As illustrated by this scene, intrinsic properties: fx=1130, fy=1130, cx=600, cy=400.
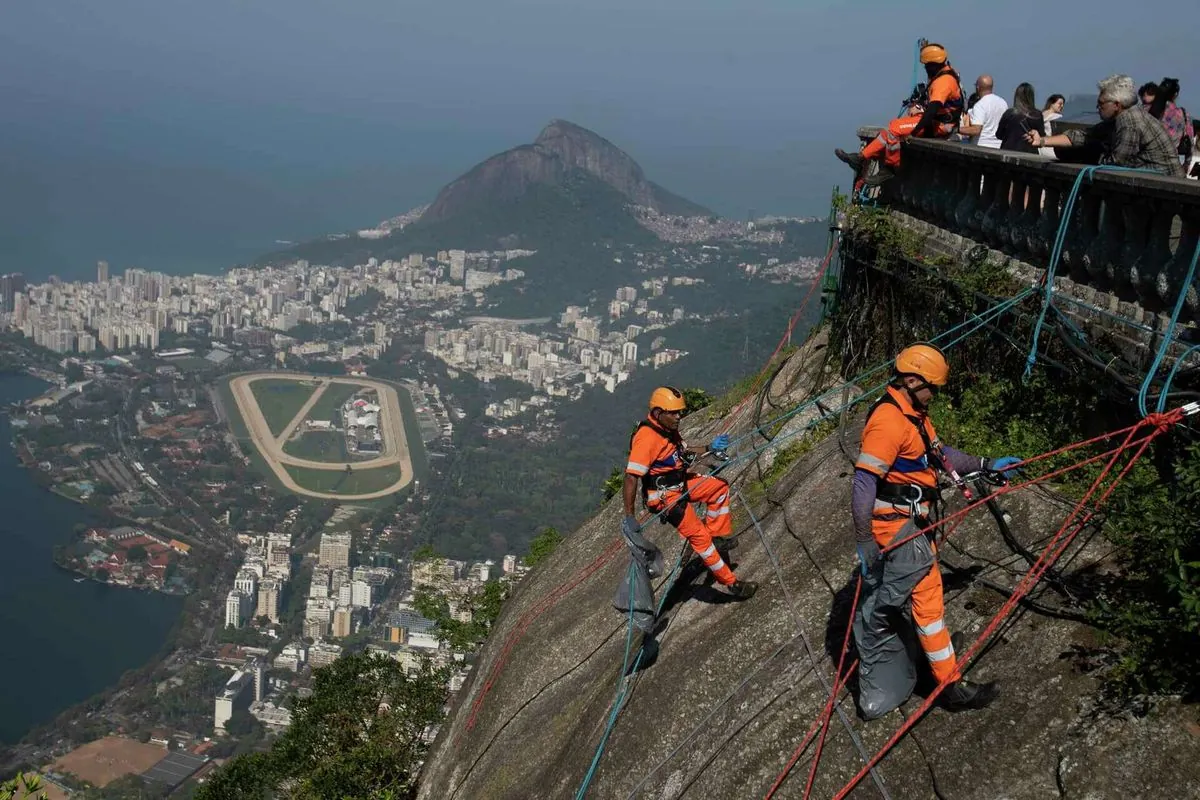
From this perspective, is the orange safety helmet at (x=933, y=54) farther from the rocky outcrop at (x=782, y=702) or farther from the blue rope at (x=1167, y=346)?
the blue rope at (x=1167, y=346)

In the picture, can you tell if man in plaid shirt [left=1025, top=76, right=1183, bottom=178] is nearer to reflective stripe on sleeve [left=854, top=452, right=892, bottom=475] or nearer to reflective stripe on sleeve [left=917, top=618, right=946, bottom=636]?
reflective stripe on sleeve [left=854, top=452, right=892, bottom=475]

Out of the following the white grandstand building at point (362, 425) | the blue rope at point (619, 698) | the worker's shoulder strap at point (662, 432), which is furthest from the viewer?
the white grandstand building at point (362, 425)

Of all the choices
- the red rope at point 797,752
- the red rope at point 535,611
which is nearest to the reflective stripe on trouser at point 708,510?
the red rope at point 797,752

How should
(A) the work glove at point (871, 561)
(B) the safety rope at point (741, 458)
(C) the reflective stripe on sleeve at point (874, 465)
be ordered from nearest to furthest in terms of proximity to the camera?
(C) the reflective stripe on sleeve at point (874, 465) < (A) the work glove at point (871, 561) < (B) the safety rope at point (741, 458)

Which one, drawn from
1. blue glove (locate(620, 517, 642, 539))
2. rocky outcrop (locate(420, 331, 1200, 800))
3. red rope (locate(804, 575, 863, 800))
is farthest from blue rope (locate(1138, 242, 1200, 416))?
blue glove (locate(620, 517, 642, 539))

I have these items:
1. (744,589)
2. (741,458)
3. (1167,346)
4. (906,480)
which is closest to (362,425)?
(741,458)

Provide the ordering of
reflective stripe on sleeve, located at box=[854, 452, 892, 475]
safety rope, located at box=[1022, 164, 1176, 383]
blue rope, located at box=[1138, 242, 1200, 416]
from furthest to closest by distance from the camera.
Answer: safety rope, located at box=[1022, 164, 1176, 383] → blue rope, located at box=[1138, 242, 1200, 416] → reflective stripe on sleeve, located at box=[854, 452, 892, 475]

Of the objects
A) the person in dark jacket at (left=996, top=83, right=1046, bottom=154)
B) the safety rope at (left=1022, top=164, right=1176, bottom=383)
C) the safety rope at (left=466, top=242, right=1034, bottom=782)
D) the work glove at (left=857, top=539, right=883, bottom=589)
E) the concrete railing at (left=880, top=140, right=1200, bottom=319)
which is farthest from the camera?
the person in dark jacket at (left=996, top=83, right=1046, bottom=154)
